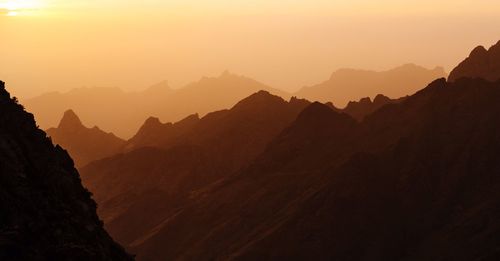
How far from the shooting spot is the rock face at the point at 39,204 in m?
34.9

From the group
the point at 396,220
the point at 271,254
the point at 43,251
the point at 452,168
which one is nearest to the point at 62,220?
the point at 43,251

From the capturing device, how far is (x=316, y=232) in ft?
611

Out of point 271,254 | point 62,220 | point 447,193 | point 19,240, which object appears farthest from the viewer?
point 447,193

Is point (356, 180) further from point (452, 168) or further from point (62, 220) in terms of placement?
point (62, 220)

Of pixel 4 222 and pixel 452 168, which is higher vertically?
pixel 4 222

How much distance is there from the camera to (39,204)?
36.8m

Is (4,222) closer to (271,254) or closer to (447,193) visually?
(271,254)

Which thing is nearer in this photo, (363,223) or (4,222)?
(4,222)

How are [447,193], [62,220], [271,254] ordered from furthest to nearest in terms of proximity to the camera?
1. [447,193]
2. [271,254]
3. [62,220]

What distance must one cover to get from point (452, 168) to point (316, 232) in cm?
3553

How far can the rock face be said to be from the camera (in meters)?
34.9

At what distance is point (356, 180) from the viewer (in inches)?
7830

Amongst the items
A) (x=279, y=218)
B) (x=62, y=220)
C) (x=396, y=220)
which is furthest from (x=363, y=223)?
(x=62, y=220)

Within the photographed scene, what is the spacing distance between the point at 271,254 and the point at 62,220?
471ft
